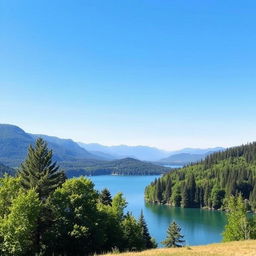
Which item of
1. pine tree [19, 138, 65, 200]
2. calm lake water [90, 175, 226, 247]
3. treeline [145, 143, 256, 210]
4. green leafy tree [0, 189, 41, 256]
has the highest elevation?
pine tree [19, 138, 65, 200]

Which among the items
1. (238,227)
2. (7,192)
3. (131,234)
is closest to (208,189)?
(238,227)

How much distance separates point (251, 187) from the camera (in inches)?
7170

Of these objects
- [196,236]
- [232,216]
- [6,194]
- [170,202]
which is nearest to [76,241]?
[6,194]

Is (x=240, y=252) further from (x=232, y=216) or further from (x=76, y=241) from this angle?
(x=232, y=216)

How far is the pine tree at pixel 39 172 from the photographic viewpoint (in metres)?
45.6

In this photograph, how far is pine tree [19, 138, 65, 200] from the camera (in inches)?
1795

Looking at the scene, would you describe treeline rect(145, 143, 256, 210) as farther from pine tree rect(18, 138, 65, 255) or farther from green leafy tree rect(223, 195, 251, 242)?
pine tree rect(18, 138, 65, 255)

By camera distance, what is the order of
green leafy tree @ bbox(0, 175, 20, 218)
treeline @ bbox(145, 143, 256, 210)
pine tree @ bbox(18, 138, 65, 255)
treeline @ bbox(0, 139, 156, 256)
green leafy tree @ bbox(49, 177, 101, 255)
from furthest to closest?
treeline @ bbox(145, 143, 256, 210) → pine tree @ bbox(18, 138, 65, 255) → green leafy tree @ bbox(49, 177, 101, 255) → green leafy tree @ bbox(0, 175, 20, 218) → treeline @ bbox(0, 139, 156, 256)

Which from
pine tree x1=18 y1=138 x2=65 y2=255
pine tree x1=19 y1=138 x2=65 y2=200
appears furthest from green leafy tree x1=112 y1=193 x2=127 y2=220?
pine tree x1=19 y1=138 x2=65 y2=200

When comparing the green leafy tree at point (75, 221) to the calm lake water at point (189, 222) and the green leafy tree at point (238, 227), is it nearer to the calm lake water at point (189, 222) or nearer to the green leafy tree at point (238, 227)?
the green leafy tree at point (238, 227)

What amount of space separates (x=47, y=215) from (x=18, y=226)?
19.0 feet

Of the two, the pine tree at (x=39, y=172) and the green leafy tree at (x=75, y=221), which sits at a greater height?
the pine tree at (x=39, y=172)

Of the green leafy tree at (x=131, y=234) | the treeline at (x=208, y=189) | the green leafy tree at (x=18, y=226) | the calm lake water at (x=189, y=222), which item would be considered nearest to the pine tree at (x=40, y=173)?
the green leafy tree at (x=18, y=226)

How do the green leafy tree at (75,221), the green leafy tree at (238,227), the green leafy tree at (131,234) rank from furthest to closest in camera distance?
1. the green leafy tree at (238,227)
2. the green leafy tree at (131,234)
3. the green leafy tree at (75,221)
